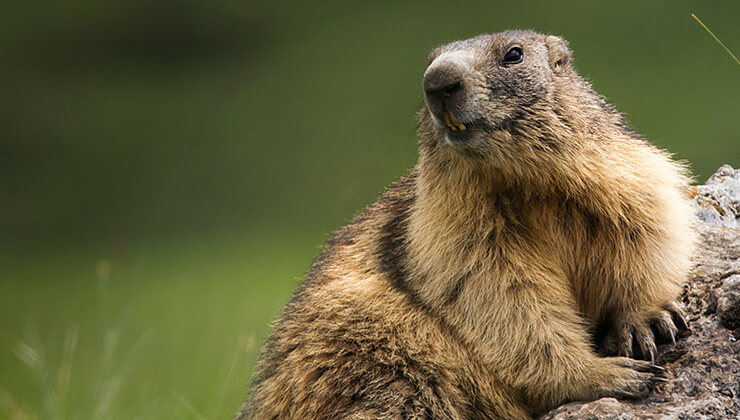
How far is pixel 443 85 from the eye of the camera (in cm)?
359

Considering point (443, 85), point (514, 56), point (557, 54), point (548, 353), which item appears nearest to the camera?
point (443, 85)

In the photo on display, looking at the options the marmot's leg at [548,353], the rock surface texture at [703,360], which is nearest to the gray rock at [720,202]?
the rock surface texture at [703,360]

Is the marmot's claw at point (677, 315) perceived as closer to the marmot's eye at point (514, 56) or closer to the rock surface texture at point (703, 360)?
the rock surface texture at point (703, 360)

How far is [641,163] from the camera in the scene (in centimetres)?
397

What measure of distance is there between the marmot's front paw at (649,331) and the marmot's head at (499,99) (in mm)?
844

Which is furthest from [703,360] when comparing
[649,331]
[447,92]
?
[447,92]

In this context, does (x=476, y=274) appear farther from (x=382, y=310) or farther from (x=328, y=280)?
(x=328, y=280)

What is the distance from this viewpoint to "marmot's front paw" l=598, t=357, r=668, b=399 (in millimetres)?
3490

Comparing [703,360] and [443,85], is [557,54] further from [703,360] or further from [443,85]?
[703,360]

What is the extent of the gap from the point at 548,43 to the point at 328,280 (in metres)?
1.60

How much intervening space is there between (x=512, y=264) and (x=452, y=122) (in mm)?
689

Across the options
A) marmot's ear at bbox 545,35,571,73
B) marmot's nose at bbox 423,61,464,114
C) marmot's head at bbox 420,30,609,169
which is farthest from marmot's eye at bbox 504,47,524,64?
marmot's nose at bbox 423,61,464,114

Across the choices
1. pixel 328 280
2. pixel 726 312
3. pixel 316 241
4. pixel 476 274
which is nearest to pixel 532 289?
pixel 476 274

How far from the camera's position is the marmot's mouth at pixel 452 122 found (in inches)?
142
